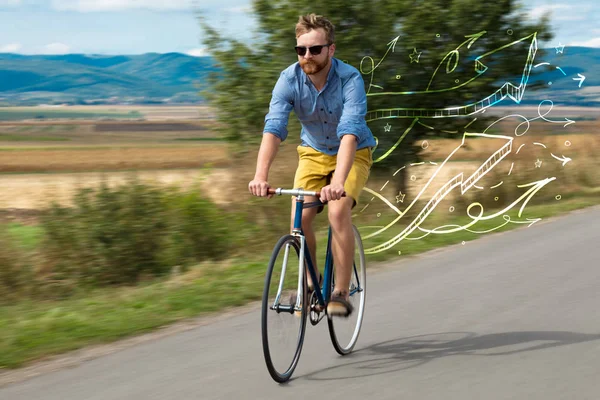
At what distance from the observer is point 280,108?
5.57m

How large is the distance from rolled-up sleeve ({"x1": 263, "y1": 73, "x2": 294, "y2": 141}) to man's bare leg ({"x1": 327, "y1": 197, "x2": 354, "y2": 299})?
22.7 inches

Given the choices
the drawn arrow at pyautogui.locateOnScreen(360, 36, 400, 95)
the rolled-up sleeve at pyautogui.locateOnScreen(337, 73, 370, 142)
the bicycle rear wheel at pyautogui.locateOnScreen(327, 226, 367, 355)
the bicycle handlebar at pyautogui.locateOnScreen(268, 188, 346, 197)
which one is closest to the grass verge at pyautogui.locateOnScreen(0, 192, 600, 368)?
the bicycle rear wheel at pyautogui.locateOnScreen(327, 226, 367, 355)

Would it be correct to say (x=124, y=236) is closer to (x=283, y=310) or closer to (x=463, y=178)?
(x=283, y=310)

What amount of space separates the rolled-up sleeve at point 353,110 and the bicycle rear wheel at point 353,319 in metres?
0.86

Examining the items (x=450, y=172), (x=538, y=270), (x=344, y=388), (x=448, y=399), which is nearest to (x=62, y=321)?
(x=344, y=388)

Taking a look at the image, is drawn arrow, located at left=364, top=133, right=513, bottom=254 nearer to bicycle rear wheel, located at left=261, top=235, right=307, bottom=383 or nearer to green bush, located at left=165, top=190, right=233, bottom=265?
green bush, located at left=165, top=190, right=233, bottom=265

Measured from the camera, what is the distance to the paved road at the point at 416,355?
16.4 feet

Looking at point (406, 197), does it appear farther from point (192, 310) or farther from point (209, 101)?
point (192, 310)

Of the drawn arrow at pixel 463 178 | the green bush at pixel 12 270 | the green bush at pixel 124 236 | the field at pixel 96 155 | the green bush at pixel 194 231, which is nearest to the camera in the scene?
the green bush at pixel 12 270

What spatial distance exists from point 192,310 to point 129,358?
5.32 feet

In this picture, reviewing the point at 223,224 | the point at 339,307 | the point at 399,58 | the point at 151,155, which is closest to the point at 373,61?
the point at 399,58

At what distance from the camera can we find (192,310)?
24.3 feet

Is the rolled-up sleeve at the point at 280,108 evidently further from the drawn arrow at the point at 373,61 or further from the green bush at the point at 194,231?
the drawn arrow at the point at 373,61

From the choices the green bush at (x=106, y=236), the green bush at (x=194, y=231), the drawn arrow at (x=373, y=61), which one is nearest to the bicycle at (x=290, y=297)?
the green bush at (x=106, y=236)
